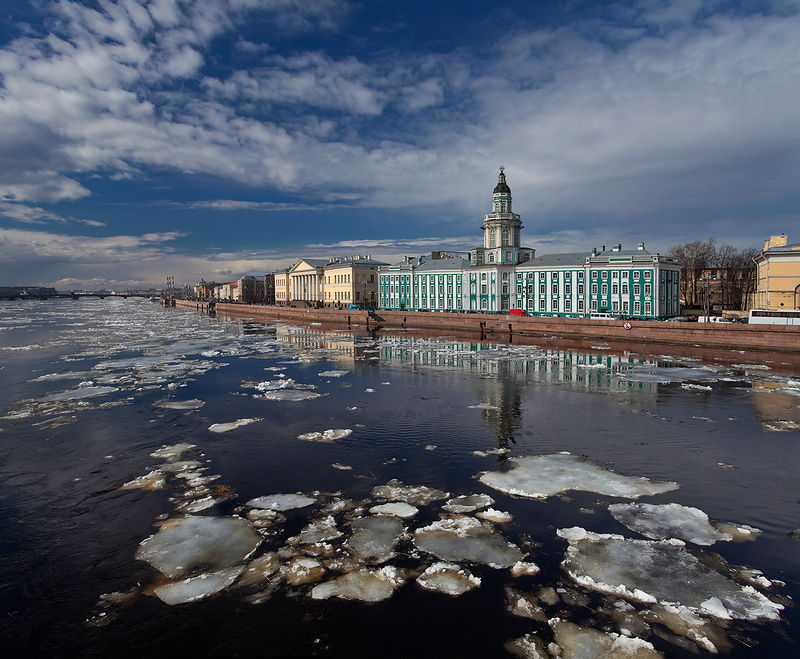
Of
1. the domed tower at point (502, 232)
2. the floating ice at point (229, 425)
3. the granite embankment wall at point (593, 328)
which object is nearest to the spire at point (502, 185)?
the domed tower at point (502, 232)

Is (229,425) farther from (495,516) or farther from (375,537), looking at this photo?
(495,516)

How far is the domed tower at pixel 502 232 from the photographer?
60.5 m

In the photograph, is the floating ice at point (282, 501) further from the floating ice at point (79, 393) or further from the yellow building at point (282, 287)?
the yellow building at point (282, 287)

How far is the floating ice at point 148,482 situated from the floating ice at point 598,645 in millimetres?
7552

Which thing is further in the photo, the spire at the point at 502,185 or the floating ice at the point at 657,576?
the spire at the point at 502,185

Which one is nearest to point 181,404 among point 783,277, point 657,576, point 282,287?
point 657,576

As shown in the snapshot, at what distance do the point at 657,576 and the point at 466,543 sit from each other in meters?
2.51

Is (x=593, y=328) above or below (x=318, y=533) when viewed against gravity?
above

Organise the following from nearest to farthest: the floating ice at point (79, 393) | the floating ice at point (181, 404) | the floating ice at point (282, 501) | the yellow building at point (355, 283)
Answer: the floating ice at point (282, 501) < the floating ice at point (181, 404) < the floating ice at point (79, 393) < the yellow building at point (355, 283)

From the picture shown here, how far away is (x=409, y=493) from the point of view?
892 centimetres

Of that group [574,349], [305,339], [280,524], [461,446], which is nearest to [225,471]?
[280,524]

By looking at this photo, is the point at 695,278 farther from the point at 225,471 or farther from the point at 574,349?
the point at 225,471

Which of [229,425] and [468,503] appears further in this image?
[229,425]

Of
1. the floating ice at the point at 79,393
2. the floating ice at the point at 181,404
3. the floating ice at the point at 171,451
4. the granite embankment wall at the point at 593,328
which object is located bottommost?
the floating ice at the point at 171,451
